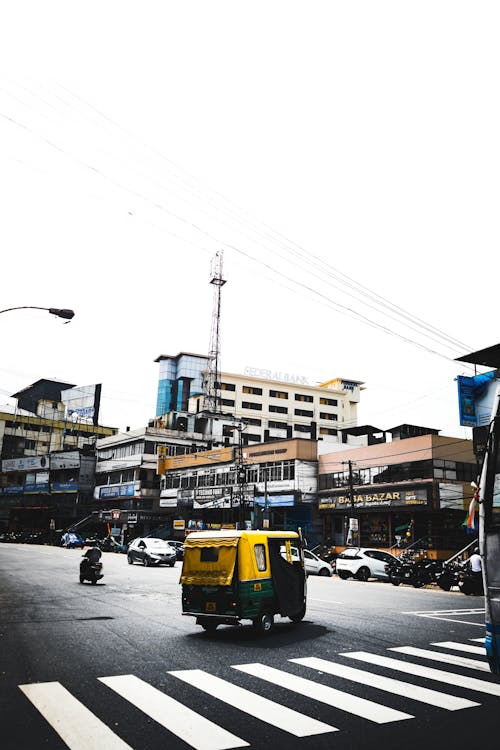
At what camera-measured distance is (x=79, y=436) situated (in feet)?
311

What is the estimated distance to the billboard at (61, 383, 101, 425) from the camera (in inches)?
3177

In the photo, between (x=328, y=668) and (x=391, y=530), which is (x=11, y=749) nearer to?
(x=328, y=668)

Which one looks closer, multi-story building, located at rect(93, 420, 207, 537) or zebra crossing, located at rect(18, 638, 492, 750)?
zebra crossing, located at rect(18, 638, 492, 750)

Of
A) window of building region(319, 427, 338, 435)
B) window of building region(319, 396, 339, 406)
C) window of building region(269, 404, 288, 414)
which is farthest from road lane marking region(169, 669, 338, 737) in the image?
window of building region(319, 396, 339, 406)

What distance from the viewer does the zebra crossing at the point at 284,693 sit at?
18.7 ft

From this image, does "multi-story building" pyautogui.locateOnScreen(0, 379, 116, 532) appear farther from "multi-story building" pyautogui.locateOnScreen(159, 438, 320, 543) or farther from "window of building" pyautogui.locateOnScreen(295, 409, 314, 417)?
"window of building" pyautogui.locateOnScreen(295, 409, 314, 417)

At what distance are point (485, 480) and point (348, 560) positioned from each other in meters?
24.5

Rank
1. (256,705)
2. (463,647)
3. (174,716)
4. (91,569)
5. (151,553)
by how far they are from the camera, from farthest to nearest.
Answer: (151,553), (91,569), (463,647), (256,705), (174,716)

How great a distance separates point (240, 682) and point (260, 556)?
4446 millimetres

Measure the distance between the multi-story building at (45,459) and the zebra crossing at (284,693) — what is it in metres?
62.2

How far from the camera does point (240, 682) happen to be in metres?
7.71

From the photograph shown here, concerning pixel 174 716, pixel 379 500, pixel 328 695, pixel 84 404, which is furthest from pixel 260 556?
pixel 84 404

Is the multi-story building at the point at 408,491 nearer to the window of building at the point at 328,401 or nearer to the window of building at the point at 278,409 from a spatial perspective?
the window of building at the point at 278,409

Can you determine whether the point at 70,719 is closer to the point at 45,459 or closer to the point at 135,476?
the point at 135,476
